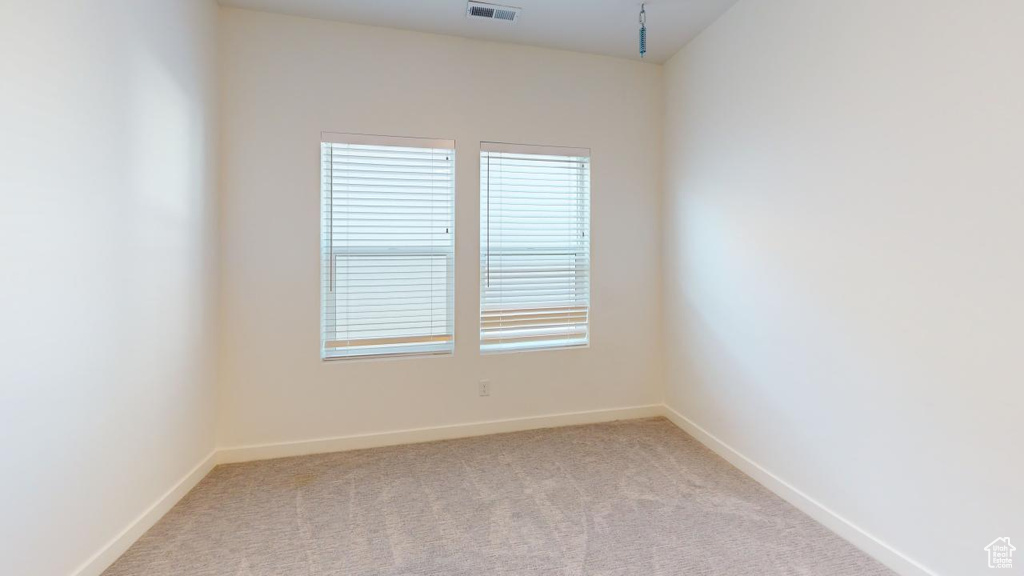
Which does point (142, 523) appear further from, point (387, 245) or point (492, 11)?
point (492, 11)

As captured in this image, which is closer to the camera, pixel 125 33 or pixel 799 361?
pixel 125 33

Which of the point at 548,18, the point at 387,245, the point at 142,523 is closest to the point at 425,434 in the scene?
the point at 387,245

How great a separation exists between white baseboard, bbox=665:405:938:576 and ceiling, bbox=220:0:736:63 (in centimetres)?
268

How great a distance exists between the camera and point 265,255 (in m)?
2.61

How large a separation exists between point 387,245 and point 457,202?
1.83 ft

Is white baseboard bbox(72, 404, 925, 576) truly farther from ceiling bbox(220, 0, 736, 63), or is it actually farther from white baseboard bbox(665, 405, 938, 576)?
ceiling bbox(220, 0, 736, 63)

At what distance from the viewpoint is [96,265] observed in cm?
162

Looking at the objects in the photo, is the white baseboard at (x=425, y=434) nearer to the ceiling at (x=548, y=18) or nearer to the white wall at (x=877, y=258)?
the white wall at (x=877, y=258)

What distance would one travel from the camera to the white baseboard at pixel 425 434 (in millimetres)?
2620

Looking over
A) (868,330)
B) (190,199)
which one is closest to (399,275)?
(190,199)

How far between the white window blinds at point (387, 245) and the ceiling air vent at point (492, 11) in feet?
2.53

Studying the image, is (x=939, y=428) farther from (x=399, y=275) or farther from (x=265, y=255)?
(x=265, y=255)

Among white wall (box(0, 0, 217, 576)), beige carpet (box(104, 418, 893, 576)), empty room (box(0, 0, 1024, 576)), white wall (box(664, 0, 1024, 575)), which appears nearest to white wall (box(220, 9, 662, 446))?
empty room (box(0, 0, 1024, 576))

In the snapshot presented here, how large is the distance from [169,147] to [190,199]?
288 mm
